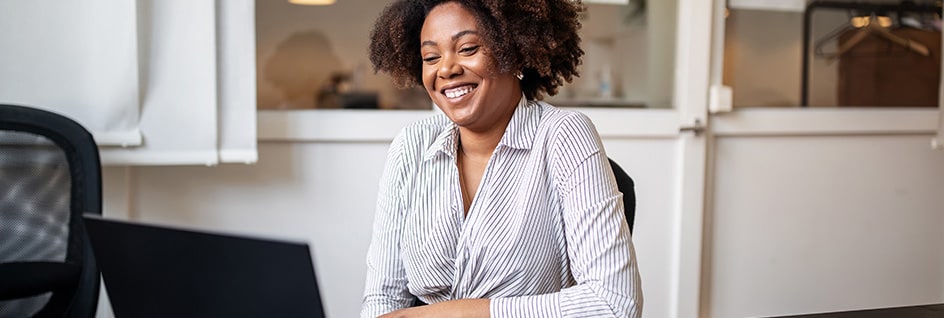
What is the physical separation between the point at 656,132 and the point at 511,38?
1436 mm

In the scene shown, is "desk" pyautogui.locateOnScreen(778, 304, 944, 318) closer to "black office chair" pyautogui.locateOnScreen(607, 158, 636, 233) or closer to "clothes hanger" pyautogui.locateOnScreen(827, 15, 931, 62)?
"black office chair" pyautogui.locateOnScreen(607, 158, 636, 233)

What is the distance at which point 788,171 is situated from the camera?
2.88 metres

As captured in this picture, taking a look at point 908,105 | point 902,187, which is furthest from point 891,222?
point 908,105

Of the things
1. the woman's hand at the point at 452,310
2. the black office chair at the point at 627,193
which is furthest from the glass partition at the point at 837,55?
the woman's hand at the point at 452,310

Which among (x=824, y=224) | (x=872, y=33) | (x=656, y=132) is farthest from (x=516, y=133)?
(x=872, y=33)

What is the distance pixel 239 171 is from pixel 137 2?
0.51m

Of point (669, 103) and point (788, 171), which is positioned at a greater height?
point (669, 103)

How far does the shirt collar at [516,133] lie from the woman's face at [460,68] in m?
0.04

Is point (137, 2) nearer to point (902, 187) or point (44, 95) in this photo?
point (44, 95)

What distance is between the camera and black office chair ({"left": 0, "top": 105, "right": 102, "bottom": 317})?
1.75 meters

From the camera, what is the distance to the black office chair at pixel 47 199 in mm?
1750

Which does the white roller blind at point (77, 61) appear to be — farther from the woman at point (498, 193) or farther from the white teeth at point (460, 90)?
the white teeth at point (460, 90)

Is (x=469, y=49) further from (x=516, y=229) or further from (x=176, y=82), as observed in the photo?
(x=176, y=82)

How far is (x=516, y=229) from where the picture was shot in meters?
1.33
